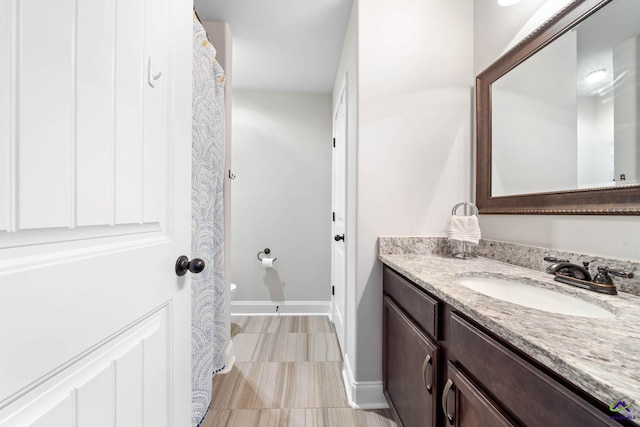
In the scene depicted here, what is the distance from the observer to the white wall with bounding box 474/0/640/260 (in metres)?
0.88

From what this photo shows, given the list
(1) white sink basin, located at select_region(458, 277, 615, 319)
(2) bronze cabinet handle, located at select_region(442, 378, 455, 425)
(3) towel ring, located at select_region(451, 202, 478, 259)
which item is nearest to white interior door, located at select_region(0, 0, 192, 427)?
(2) bronze cabinet handle, located at select_region(442, 378, 455, 425)

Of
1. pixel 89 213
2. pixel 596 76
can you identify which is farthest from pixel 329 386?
pixel 596 76

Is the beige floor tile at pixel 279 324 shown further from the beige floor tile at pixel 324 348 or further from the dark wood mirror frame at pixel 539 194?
the dark wood mirror frame at pixel 539 194

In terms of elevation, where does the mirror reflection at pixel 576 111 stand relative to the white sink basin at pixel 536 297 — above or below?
above

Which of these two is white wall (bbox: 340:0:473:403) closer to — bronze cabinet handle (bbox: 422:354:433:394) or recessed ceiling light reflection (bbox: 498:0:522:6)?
recessed ceiling light reflection (bbox: 498:0:522:6)

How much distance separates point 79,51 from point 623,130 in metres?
1.47

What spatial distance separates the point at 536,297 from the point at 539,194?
481 millimetres

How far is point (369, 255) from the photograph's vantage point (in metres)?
1.54

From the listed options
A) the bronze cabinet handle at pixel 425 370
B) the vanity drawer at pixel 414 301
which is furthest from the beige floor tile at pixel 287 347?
the bronze cabinet handle at pixel 425 370

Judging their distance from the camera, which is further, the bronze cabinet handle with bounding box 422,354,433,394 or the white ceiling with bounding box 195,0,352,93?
the white ceiling with bounding box 195,0,352,93

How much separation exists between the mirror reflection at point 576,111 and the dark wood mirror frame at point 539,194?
1.1 inches

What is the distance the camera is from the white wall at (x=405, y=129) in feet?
5.04

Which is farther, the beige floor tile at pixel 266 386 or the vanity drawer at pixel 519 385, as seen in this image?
the beige floor tile at pixel 266 386

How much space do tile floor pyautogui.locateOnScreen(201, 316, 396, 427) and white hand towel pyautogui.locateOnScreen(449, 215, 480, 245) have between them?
1060 mm
